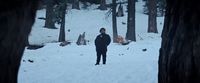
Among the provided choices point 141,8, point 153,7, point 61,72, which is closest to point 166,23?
point 61,72

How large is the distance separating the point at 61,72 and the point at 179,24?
436 inches

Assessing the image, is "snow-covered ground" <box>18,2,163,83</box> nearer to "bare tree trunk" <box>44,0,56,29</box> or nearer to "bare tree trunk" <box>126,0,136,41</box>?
"bare tree trunk" <box>44,0,56,29</box>

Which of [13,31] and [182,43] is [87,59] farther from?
[13,31]

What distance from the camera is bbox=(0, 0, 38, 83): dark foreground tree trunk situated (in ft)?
16.1

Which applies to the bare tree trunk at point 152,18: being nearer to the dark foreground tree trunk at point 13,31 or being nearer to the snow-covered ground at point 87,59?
the snow-covered ground at point 87,59

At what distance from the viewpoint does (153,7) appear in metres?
38.3

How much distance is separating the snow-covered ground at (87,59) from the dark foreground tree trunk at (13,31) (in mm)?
8949

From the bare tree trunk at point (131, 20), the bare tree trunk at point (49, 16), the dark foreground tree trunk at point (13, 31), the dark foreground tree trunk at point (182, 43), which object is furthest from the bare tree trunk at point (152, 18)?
the dark foreground tree trunk at point (13, 31)

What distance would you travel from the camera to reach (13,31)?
16.7 feet

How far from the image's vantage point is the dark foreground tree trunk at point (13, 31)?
16.1 ft

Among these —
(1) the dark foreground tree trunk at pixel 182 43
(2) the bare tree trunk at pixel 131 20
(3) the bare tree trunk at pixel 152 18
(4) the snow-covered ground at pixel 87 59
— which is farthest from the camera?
(3) the bare tree trunk at pixel 152 18

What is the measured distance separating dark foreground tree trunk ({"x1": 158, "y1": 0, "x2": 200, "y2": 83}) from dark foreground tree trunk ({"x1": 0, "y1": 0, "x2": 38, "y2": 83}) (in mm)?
2305

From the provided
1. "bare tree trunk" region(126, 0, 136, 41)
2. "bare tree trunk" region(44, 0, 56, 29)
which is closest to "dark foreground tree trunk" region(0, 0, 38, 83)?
"bare tree trunk" region(126, 0, 136, 41)

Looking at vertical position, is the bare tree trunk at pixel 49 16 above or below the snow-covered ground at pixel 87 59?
above
